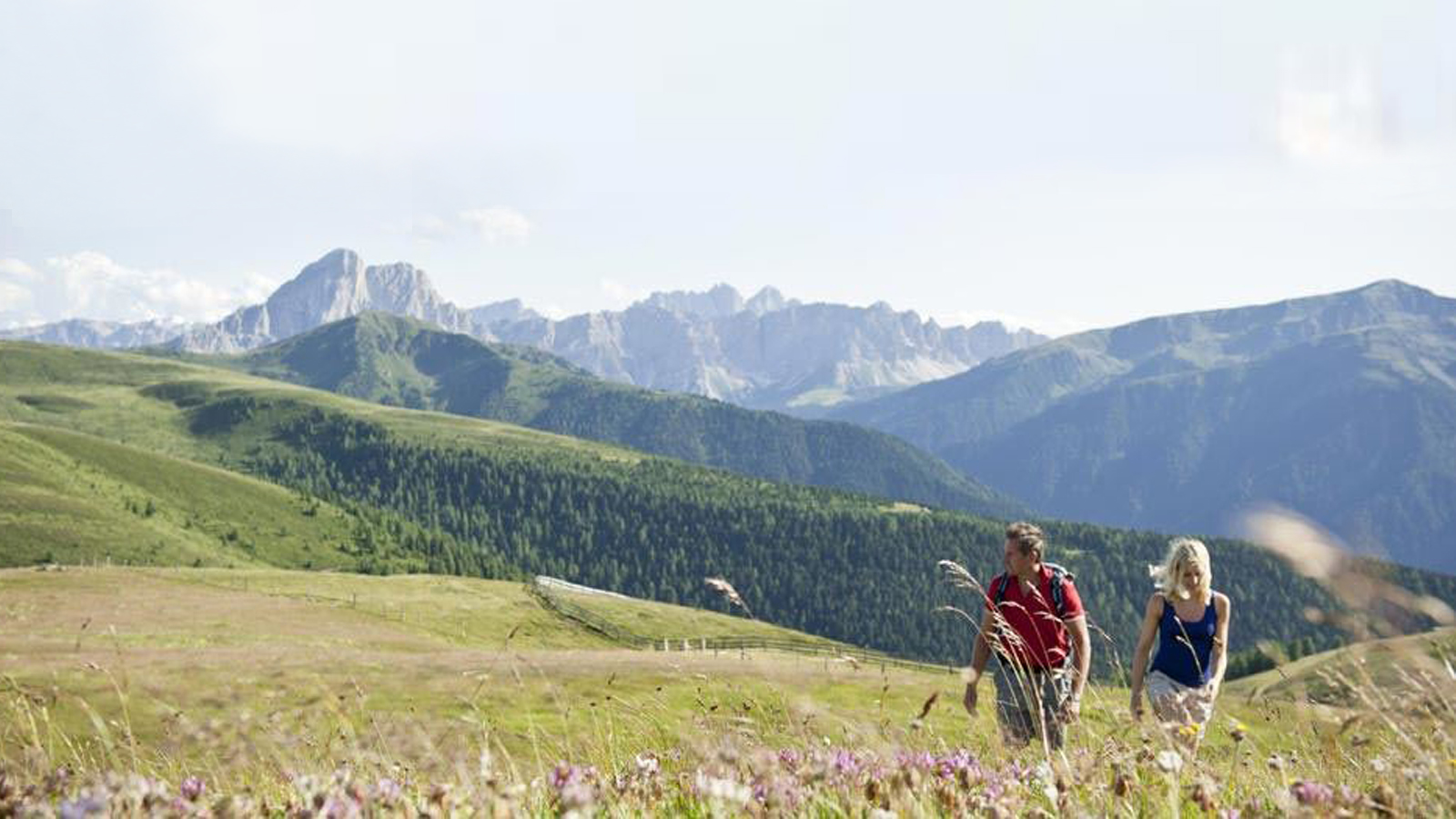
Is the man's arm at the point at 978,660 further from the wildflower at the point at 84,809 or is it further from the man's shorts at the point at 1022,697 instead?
the wildflower at the point at 84,809

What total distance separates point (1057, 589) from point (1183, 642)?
1327 millimetres

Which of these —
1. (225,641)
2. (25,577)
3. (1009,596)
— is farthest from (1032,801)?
(25,577)

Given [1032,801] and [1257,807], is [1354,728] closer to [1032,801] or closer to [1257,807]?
[1257,807]

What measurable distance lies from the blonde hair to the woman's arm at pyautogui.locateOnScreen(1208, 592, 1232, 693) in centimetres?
19

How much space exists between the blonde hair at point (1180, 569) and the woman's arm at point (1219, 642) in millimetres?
186

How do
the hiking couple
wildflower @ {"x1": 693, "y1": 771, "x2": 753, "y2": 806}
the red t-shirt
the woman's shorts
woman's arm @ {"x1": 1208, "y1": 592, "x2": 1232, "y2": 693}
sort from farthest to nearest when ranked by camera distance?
1. the red t-shirt
2. the hiking couple
3. woman's arm @ {"x1": 1208, "y1": 592, "x2": 1232, "y2": 693}
4. the woman's shorts
5. wildflower @ {"x1": 693, "y1": 771, "x2": 753, "y2": 806}

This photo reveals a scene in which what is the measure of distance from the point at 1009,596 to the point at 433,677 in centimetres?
4293

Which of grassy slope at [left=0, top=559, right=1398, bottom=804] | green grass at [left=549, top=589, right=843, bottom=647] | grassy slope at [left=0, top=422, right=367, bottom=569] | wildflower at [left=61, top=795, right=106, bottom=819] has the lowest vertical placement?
green grass at [left=549, top=589, right=843, bottom=647]

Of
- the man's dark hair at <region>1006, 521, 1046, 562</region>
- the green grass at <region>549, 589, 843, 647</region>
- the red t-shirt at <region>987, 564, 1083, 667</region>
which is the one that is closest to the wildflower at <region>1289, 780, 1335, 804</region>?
the red t-shirt at <region>987, 564, 1083, 667</region>

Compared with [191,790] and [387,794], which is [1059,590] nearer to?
[387,794]

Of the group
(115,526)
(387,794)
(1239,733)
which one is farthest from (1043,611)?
(115,526)

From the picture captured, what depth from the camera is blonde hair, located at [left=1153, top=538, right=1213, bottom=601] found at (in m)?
8.85

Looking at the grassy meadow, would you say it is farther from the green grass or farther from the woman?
the green grass

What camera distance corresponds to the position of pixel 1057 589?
9289 mm
